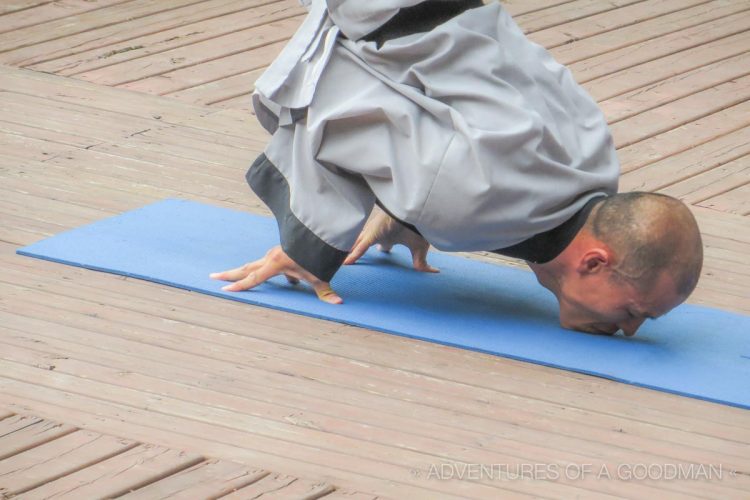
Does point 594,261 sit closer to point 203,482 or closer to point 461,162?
point 461,162

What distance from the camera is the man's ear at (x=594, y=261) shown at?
265cm

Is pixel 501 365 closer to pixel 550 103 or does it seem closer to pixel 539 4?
pixel 550 103

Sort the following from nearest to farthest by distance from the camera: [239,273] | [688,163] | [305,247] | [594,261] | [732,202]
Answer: [594,261] < [305,247] < [239,273] < [732,202] < [688,163]

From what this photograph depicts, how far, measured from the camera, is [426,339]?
2691 millimetres

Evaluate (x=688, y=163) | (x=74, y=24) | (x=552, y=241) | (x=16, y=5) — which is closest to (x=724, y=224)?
(x=688, y=163)

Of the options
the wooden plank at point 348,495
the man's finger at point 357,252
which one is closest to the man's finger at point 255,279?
the man's finger at point 357,252

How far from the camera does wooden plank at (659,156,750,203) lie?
3.69m

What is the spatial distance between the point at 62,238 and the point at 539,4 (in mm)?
2879

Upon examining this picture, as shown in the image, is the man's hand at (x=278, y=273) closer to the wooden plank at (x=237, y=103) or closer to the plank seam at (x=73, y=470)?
the plank seam at (x=73, y=470)

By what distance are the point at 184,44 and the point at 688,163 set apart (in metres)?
1.85

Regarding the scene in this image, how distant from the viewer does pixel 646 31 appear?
513 cm

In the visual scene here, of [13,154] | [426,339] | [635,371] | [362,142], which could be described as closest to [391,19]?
[362,142]

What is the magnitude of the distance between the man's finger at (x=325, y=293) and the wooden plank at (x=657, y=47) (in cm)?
197

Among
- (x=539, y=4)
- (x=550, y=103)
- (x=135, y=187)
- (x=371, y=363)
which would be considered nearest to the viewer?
(x=371, y=363)
